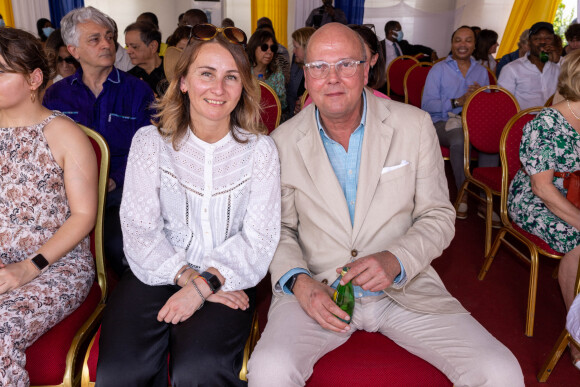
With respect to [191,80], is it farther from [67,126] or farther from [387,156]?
[387,156]

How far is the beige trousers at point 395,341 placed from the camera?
146cm

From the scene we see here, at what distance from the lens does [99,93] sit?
9.45ft

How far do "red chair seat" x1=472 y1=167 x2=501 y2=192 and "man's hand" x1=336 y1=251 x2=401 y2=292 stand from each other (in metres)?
2.00

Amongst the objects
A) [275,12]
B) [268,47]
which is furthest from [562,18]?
[268,47]

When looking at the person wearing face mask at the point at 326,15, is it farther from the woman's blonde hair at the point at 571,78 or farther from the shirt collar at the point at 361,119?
the shirt collar at the point at 361,119

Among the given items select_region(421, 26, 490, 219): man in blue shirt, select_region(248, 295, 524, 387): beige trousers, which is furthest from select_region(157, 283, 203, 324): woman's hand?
select_region(421, 26, 490, 219): man in blue shirt

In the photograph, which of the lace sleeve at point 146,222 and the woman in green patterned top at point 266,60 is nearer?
the lace sleeve at point 146,222

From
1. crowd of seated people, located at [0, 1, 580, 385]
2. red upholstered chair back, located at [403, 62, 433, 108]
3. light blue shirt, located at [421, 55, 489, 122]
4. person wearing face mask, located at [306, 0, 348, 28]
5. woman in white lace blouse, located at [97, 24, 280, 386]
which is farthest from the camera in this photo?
person wearing face mask, located at [306, 0, 348, 28]

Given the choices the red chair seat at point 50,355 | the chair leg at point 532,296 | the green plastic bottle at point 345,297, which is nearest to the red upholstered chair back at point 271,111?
the chair leg at point 532,296

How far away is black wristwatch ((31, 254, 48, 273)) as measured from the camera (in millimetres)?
1679

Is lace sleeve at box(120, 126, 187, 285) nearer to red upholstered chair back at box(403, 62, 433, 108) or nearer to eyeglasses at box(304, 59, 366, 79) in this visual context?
eyeglasses at box(304, 59, 366, 79)

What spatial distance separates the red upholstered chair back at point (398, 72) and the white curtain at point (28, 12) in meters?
7.33

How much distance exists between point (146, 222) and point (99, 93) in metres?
1.47

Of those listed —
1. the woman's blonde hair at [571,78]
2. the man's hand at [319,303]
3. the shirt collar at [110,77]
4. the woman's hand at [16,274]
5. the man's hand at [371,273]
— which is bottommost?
the man's hand at [319,303]
